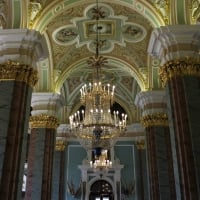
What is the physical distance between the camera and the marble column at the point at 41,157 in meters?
10.1

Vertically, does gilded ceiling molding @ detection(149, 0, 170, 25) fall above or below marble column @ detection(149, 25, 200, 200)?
above

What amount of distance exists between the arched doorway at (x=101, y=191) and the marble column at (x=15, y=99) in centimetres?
886

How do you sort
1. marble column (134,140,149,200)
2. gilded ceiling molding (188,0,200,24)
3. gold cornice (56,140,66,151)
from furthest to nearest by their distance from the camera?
gold cornice (56,140,66,151), marble column (134,140,149,200), gilded ceiling molding (188,0,200,24)

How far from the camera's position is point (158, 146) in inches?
416

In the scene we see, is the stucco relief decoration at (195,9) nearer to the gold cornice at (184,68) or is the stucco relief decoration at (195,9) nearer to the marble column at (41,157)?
the gold cornice at (184,68)

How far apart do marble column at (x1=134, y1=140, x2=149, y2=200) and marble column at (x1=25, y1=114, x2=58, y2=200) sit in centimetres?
592

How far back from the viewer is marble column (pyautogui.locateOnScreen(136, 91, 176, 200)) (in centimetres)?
1011

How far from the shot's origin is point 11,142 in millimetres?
7074

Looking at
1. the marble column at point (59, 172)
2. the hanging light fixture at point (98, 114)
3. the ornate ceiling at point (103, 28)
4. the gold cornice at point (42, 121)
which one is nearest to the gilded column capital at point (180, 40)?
the ornate ceiling at point (103, 28)

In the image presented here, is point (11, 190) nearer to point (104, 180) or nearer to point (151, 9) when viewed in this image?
point (151, 9)

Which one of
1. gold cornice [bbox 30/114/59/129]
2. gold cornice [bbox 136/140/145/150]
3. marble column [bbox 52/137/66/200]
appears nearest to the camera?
gold cornice [bbox 30/114/59/129]

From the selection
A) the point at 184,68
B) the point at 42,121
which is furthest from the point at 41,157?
the point at 184,68

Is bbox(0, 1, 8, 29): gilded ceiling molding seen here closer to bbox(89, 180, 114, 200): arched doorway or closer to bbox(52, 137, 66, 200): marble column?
bbox(52, 137, 66, 200): marble column

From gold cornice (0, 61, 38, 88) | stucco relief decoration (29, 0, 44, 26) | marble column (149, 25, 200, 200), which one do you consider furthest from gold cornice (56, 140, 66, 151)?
marble column (149, 25, 200, 200)
